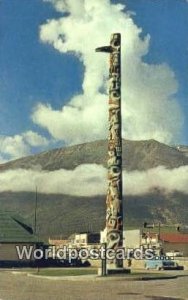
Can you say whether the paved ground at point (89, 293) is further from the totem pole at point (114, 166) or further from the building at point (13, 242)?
the building at point (13, 242)

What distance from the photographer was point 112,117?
117 ft

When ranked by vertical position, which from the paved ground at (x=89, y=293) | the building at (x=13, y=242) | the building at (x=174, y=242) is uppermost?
the building at (x=174, y=242)

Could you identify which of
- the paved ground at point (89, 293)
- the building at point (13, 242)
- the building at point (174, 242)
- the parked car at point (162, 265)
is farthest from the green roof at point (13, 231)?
the building at point (174, 242)

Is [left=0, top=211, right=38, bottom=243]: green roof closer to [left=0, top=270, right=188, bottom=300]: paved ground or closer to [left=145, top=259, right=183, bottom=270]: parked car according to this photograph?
[left=145, top=259, right=183, bottom=270]: parked car

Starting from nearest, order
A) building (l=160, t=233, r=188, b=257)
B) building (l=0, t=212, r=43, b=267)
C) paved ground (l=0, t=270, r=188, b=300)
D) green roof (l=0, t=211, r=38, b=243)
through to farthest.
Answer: paved ground (l=0, t=270, r=188, b=300) < building (l=0, t=212, r=43, b=267) < green roof (l=0, t=211, r=38, b=243) < building (l=160, t=233, r=188, b=257)

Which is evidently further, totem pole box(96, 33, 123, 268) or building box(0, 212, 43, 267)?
building box(0, 212, 43, 267)

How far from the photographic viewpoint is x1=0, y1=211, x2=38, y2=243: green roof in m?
51.9

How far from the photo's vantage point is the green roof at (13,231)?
170 feet

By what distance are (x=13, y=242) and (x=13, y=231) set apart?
1.99 m

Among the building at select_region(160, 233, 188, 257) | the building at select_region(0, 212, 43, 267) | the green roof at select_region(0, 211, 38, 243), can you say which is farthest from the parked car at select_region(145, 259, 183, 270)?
the building at select_region(160, 233, 188, 257)

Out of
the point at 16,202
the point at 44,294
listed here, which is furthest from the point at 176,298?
the point at 16,202

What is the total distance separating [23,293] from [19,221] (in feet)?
121

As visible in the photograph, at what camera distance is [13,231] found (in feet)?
175

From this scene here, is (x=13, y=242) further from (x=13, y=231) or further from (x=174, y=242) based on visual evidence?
(x=174, y=242)
